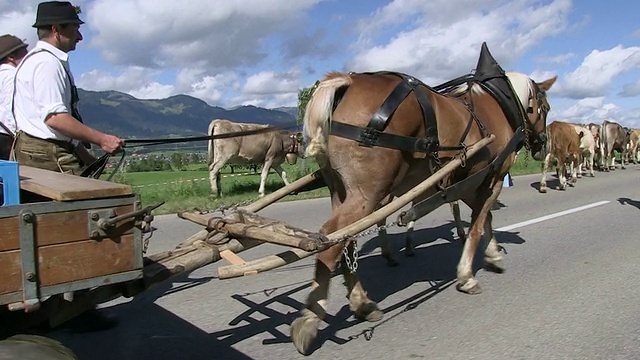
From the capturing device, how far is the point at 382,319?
179 inches

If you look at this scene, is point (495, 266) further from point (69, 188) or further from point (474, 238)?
point (69, 188)

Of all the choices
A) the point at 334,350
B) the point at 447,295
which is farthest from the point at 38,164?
the point at 447,295

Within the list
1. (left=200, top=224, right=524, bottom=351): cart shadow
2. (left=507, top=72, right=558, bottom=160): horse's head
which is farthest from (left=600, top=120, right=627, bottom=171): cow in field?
(left=507, top=72, right=558, bottom=160): horse's head

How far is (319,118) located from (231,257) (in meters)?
1.31

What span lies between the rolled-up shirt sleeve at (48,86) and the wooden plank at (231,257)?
122 cm

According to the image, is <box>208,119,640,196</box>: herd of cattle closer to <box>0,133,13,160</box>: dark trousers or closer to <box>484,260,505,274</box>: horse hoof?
<box>484,260,505,274</box>: horse hoof

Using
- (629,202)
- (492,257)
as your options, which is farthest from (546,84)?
(629,202)

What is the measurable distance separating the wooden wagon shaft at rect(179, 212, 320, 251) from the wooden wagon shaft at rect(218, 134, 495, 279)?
0.10m

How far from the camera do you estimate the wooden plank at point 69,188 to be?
2.35m

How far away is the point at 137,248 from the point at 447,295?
11.2ft

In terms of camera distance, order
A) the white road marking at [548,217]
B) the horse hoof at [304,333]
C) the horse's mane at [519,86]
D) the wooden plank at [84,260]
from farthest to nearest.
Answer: the white road marking at [548,217]
the horse's mane at [519,86]
the horse hoof at [304,333]
the wooden plank at [84,260]

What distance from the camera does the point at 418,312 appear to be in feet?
15.5

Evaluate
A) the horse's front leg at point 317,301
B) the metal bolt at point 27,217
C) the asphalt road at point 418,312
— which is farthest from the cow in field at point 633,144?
the metal bolt at point 27,217

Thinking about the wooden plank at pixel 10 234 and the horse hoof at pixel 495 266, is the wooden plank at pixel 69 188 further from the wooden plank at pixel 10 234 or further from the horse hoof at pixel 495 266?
the horse hoof at pixel 495 266
